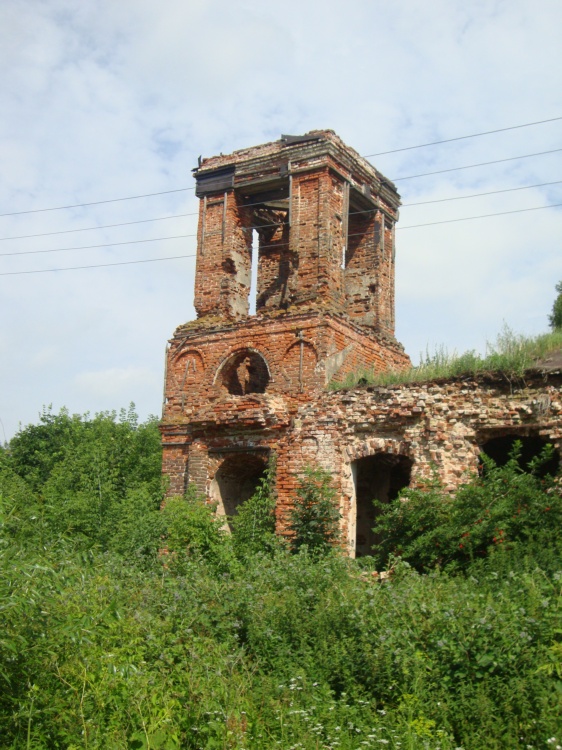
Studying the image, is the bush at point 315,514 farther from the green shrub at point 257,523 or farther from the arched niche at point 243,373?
the arched niche at point 243,373

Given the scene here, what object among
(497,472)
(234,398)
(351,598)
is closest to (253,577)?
Answer: (351,598)

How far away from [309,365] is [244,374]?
101 inches

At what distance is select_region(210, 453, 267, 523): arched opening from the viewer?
565 inches

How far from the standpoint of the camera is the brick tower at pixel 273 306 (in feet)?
46.3

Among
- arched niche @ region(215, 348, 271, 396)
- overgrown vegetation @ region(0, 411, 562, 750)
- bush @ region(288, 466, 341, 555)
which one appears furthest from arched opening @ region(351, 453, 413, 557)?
overgrown vegetation @ region(0, 411, 562, 750)

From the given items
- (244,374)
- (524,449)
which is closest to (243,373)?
(244,374)

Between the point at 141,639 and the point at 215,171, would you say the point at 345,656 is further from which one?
the point at 215,171

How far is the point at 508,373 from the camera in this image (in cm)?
1124

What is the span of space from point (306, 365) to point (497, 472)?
4.83 metres

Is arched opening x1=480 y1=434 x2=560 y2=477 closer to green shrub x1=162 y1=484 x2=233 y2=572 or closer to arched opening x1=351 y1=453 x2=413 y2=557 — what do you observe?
arched opening x1=351 y1=453 x2=413 y2=557

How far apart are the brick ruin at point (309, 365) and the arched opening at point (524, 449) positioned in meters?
0.04

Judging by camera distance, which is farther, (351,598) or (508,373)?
(508,373)

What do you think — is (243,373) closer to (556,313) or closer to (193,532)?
(193,532)

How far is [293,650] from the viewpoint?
712 cm
